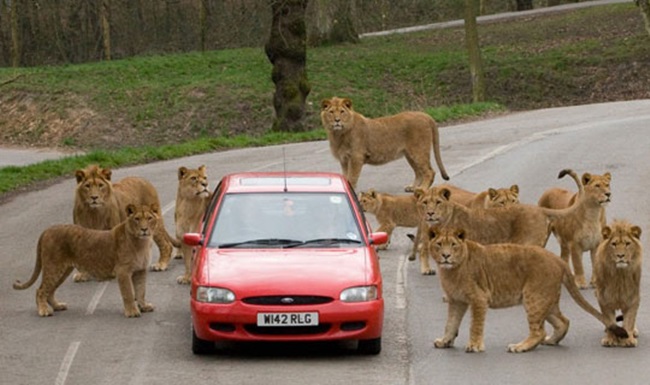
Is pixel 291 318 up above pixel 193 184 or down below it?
below

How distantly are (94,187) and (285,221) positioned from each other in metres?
3.87

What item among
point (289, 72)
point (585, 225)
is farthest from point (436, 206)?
point (289, 72)

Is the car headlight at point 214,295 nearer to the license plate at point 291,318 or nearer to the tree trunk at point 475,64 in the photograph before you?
the license plate at point 291,318

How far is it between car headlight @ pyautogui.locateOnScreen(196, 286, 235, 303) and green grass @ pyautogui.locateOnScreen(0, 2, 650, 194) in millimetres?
23349

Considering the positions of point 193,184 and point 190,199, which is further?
point 190,199

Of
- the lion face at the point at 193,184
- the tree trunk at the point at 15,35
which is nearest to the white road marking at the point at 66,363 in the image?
the lion face at the point at 193,184

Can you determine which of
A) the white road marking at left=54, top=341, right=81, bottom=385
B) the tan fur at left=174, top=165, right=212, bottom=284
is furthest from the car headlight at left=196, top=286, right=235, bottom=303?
the tan fur at left=174, top=165, right=212, bottom=284

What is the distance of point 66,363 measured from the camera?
11766mm

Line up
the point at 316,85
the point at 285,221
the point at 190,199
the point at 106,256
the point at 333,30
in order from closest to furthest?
the point at 285,221 → the point at 106,256 → the point at 190,199 → the point at 316,85 → the point at 333,30

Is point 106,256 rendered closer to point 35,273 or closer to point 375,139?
point 35,273

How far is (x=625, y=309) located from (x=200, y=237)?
12.2 feet

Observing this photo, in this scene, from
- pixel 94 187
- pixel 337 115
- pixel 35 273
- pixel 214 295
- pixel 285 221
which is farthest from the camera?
pixel 337 115

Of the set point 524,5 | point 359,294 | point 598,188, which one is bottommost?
point 524,5

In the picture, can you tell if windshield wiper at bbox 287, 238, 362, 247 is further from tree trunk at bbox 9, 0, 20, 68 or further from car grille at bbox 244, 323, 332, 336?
tree trunk at bbox 9, 0, 20, 68
